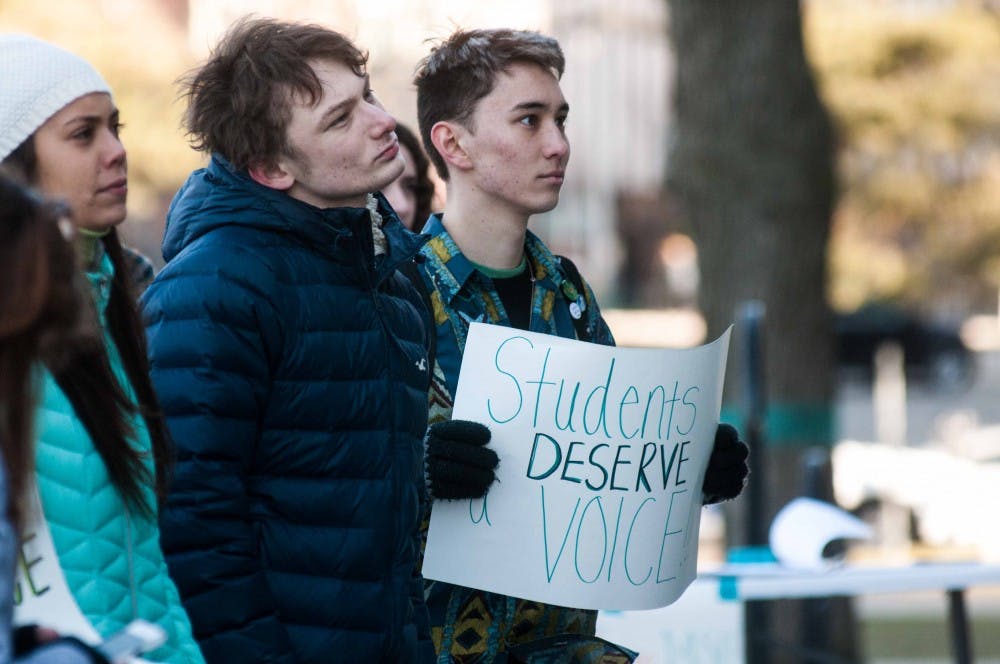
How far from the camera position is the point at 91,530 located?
216 centimetres

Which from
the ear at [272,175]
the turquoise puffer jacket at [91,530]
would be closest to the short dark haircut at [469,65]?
the ear at [272,175]

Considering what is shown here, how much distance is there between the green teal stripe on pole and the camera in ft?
27.3

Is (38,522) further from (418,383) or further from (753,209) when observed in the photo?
(753,209)

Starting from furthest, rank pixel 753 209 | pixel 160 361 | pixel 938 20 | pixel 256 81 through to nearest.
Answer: pixel 938 20, pixel 753 209, pixel 256 81, pixel 160 361

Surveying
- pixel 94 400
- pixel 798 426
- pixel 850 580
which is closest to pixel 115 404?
pixel 94 400

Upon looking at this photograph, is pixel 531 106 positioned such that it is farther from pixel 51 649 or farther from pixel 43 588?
pixel 51 649

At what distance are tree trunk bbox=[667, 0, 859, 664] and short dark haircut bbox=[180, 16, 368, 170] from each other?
219 inches

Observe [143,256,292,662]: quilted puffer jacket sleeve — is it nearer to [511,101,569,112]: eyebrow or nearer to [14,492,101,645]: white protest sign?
[14,492,101,645]: white protest sign

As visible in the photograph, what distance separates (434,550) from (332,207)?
Answer: 2.23ft

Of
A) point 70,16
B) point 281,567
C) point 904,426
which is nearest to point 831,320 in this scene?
point 281,567

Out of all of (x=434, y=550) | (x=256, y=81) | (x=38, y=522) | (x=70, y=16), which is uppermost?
(x=70, y=16)

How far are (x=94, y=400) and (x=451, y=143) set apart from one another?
1403 mm

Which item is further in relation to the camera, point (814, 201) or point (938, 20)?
point (938, 20)

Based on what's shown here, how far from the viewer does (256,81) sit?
8.83 ft
